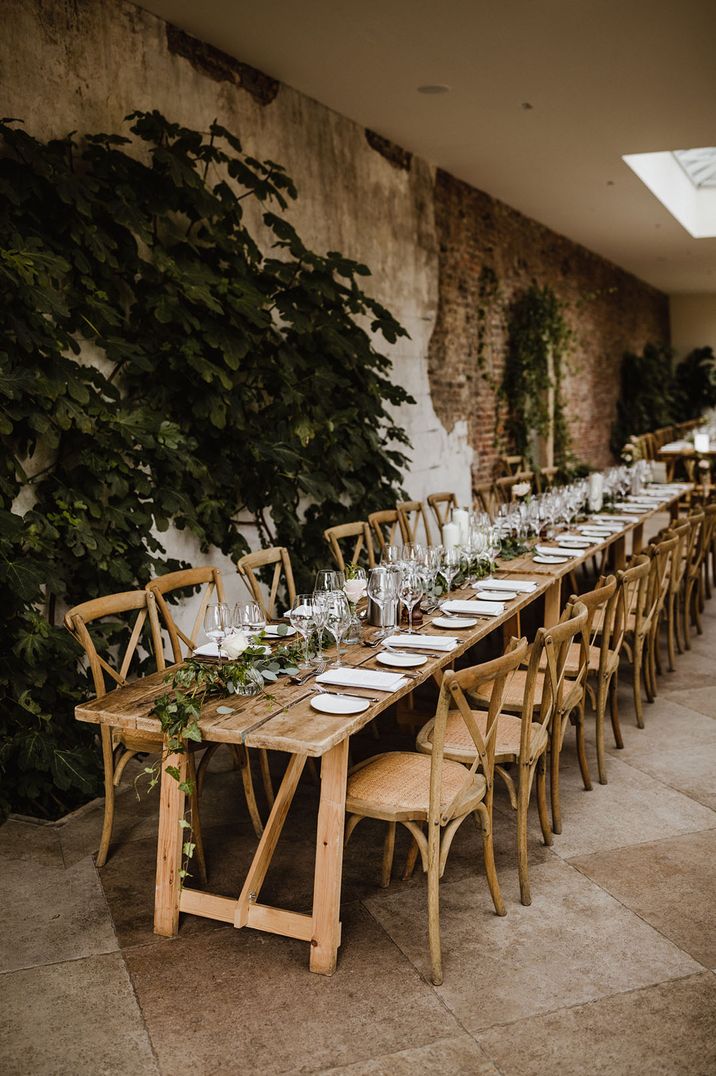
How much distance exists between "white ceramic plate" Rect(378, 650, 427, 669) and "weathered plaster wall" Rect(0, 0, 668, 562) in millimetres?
2701

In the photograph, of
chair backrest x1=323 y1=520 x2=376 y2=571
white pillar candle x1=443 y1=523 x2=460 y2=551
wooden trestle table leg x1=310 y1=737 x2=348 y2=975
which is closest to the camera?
wooden trestle table leg x1=310 y1=737 x2=348 y2=975

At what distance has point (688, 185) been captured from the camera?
11.2m

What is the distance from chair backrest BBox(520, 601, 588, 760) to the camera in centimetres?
282

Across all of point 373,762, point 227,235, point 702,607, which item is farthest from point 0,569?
point 702,607

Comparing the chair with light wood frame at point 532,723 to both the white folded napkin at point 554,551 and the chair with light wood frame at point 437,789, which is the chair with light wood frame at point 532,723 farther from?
the white folded napkin at point 554,551

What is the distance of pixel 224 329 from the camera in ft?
14.9

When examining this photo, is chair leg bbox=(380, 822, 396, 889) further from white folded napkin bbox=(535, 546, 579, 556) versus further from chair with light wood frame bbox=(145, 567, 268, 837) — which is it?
white folded napkin bbox=(535, 546, 579, 556)

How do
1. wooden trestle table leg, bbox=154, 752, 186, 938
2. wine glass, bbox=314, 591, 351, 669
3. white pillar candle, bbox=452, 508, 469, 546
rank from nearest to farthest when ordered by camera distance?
wooden trestle table leg, bbox=154, 752, 186, 938 → wine glass, bbox=314, 591, 351, 669 → white pillar candle, bbox=452, 508, 469, 546

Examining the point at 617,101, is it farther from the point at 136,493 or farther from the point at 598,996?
the point at 598,996

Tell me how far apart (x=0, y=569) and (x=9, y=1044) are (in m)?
1.64

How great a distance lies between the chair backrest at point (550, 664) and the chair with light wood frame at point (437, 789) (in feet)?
0.27

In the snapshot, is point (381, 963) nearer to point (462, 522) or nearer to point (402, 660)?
point (402, 660)

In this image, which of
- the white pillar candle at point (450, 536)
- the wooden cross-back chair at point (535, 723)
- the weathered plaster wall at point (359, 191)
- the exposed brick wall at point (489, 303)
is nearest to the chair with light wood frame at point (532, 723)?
the wooden cross-back chair at point (535, 723)

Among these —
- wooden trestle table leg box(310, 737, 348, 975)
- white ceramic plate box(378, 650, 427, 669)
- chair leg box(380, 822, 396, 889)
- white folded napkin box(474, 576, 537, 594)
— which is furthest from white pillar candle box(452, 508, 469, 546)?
wooden trestle table leg box(310, 737, 348, 975)
